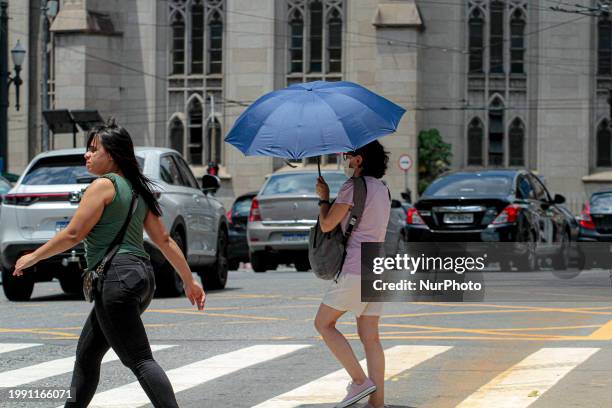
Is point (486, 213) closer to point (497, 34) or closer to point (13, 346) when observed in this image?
point (13, 346)

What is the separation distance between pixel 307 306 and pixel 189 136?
37849 millimetres

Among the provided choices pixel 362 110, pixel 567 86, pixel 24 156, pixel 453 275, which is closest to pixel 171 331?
pixel 453 275

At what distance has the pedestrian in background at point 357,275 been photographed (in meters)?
8.12

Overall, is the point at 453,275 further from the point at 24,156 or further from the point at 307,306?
the point at 24,156

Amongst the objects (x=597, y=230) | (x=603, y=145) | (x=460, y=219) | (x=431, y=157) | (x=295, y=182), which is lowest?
(x=597, y=230)

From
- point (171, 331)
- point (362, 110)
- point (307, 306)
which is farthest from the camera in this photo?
point (307, 306)

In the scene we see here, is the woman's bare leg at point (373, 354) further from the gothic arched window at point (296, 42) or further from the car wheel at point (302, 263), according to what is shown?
the gothic arched window at point (296, 42)

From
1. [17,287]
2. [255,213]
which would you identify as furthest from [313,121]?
[255,213]

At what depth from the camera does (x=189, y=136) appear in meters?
53.6

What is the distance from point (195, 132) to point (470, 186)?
32.1 metres

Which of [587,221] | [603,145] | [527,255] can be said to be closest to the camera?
[527,255]

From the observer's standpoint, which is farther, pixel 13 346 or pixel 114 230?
pixel 13 346

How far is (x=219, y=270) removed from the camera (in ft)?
63.0

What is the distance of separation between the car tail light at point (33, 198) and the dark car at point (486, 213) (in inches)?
Result: 275
